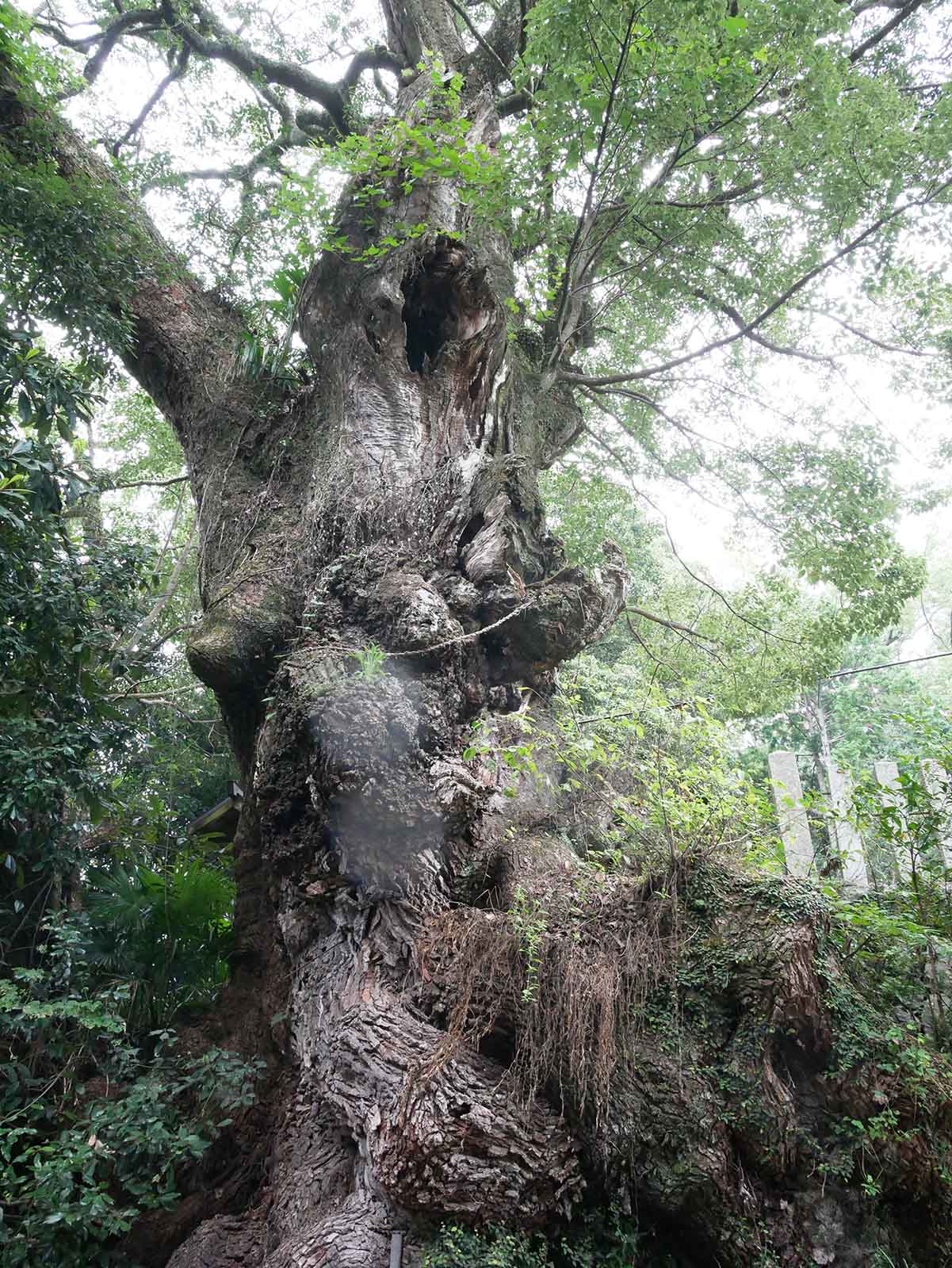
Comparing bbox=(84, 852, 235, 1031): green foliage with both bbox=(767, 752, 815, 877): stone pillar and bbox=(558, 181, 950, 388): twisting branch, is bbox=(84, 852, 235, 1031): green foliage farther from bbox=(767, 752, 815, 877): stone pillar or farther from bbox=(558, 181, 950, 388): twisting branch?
bbox=(558, 181, 950, 388): twisting branch

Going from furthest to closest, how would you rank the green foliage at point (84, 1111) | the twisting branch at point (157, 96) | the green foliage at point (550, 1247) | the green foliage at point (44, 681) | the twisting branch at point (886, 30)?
the twisting branch at point (157, 96)
the twisting branch at point (886, 30)
the green foliage at point (44, 681)
the green foliage at point (84, 1111)
the green foliage at point (550, 1247)

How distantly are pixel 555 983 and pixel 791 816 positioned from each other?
2252 mm

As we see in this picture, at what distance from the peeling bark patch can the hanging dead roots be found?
3694mm

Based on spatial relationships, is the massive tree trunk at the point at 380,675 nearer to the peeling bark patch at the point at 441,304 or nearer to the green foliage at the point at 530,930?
the peeling bark patch at the point at 441,304

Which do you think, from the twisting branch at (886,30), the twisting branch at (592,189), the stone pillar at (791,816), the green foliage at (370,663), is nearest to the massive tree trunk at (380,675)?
the green foliage at (370,663)

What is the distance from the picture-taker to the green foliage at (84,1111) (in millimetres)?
3166

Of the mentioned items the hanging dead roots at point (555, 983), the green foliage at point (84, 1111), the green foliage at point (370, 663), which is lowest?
the green foliage at point (84, 1111)

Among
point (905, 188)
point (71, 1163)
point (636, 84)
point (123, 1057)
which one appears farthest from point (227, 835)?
point (905, 188)

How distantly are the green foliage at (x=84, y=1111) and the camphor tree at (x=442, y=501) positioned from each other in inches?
10.4

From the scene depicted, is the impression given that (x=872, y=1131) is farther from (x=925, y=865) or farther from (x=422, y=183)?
(x=422, y=183)

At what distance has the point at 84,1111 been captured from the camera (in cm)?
366

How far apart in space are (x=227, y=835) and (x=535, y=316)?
222 inches

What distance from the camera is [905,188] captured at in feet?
19.6

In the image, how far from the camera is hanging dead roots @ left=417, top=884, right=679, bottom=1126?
306 centimetres
